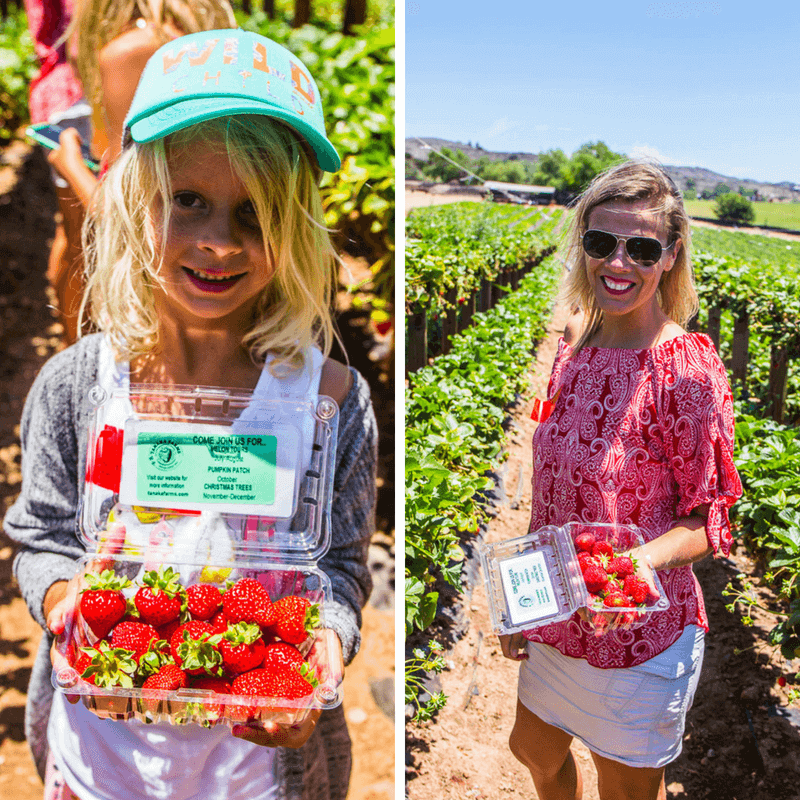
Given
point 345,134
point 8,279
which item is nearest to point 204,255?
point 345,134

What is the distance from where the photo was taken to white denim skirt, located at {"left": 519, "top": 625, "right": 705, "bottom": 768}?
1.17 metres

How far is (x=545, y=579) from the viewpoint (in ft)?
3.77

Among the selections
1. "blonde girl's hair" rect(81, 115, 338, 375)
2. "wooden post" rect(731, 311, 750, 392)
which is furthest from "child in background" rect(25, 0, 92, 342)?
"wooden post" rect(731, 311, 750, 392)

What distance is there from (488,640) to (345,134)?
1150 millimetres

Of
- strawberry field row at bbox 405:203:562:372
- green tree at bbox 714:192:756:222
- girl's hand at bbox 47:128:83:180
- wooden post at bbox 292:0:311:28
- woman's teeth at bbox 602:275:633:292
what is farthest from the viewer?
wooden post at bbox 292:0:311:28

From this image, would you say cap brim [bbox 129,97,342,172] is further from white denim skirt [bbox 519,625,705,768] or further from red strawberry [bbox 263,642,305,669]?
white denim skirt [bbox 519,625,705,768]

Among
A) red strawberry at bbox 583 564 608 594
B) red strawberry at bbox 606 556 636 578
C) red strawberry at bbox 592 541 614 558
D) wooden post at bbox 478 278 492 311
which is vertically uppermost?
wooden post at bbox 478 278 492 311

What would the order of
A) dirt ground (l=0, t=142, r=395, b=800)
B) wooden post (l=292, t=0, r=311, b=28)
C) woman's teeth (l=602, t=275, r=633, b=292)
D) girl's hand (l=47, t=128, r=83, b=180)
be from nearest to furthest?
woman's teeth (l=602, t=275, r=633, b=292)
girl's hand (l=47, t=128, r=83, b=180)
wooden post (l=292, t=0, r=311, b=28)
dirt ground (l=0, t=142, r=395, b=800)

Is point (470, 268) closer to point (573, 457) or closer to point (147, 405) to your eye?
point (573, 457)

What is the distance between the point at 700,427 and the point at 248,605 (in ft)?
2.52

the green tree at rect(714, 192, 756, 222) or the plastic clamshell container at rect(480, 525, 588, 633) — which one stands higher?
the green tree at rect(714, 192, 756, 222)

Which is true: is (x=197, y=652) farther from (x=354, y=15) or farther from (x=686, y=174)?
(x=354, y=15)

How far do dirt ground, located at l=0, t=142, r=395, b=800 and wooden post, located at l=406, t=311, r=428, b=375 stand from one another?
489mm

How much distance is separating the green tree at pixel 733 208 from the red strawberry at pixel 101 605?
4.01 ft
